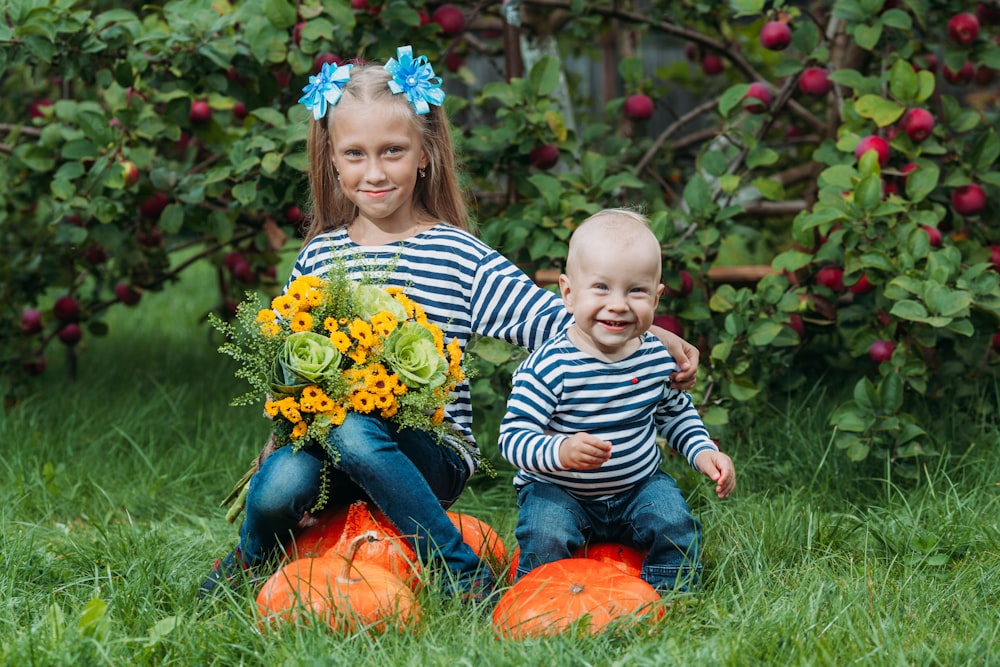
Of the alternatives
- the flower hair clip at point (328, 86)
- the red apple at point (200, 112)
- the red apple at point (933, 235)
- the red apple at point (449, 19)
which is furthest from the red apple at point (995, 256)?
the red apple at point (200, 112)

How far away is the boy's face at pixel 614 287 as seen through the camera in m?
2.17

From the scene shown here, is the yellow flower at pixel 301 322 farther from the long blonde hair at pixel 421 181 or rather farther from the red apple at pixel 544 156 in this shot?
the red apple at pixel 544 156

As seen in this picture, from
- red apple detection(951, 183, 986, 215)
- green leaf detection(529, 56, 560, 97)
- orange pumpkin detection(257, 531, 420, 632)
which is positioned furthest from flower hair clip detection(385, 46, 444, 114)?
red apple detection(951, 183, 986, 215)

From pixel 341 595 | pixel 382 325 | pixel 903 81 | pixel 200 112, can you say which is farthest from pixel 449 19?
pixel 341 595

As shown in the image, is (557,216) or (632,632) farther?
(557,216)

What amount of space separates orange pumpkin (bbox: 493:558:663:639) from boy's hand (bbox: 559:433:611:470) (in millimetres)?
205

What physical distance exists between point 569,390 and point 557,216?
102 cm

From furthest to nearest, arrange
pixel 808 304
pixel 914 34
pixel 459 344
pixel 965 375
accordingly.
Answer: pixel 914 34, pixel 965 375, pixel 808 304, pixel 459 344

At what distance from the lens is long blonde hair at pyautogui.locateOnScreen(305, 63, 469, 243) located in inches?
101

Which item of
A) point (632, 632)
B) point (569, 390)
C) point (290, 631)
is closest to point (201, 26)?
point (569, 390)

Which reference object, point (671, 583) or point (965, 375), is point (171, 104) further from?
point (965, 375)

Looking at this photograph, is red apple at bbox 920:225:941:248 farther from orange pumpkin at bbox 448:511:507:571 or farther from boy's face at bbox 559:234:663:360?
orange pumpkin at bbox 448:511:507:571

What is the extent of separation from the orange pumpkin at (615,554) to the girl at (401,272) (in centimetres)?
22

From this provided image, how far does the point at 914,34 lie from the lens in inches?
142
